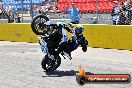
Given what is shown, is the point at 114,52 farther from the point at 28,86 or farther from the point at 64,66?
the point at 28,86

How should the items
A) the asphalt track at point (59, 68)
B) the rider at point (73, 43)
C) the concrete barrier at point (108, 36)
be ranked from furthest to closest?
the concrete barrier at point (108, 36) → the rider at point (73, 43) → the asphalt track at point (59, 68)

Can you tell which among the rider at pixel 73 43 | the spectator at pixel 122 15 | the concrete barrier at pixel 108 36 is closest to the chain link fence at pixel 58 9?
the spectator at pixel 122 15

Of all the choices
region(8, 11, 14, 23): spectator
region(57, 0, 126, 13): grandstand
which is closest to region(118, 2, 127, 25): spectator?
region(57, 0, 126, 13): grandstand

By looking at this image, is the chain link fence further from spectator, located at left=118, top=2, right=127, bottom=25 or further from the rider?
the rider

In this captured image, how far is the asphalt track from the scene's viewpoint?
8781 mm

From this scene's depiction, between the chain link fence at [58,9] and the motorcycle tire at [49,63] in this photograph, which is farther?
the chain link fence at [58,9]

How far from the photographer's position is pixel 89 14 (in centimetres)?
2127

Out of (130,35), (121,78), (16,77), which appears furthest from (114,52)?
(121,78)

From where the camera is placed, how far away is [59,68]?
11.4 metres

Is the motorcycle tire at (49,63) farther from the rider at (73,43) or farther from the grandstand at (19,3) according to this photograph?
the grandstand at (19,3)

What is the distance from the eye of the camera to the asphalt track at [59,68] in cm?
878

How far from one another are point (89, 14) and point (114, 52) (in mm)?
6145

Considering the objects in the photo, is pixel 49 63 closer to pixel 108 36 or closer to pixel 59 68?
pixel 59 68

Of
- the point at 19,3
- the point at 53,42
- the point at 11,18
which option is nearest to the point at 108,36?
the point at 53,42
